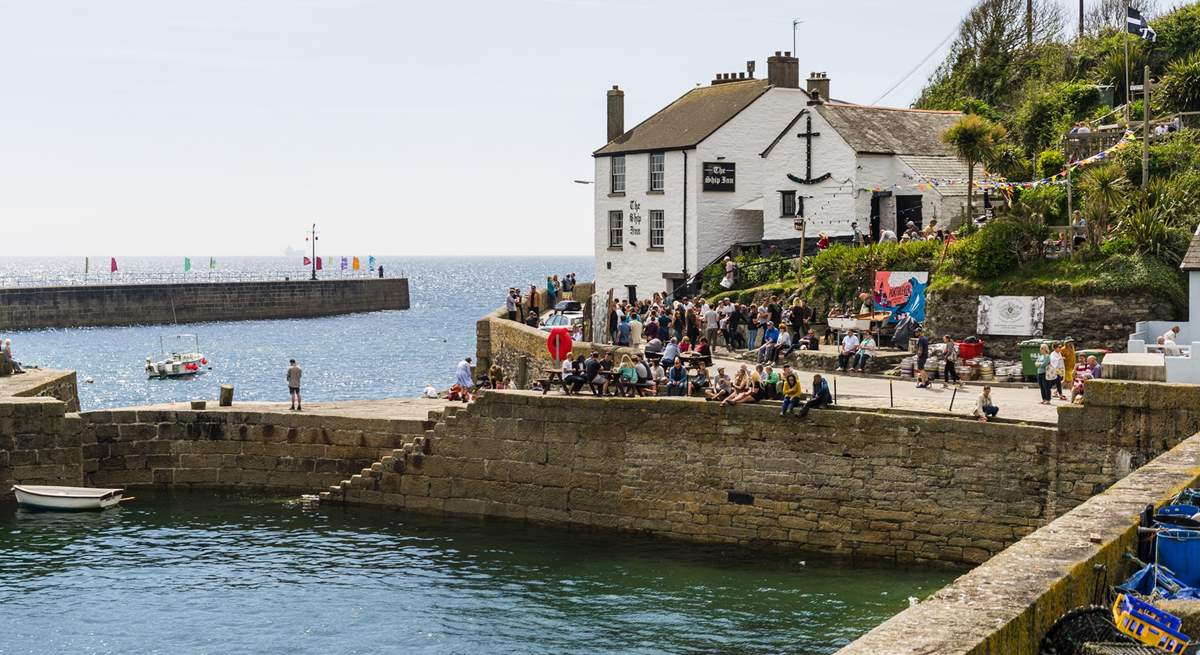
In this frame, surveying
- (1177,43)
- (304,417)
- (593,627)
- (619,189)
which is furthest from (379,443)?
(1177,43)

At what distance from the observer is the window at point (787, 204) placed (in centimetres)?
4294

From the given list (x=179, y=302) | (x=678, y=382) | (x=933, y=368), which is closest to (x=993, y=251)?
(x=933, y=368)

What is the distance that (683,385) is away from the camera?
27.2m

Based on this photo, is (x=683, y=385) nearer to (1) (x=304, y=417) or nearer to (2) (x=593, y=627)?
(2) (x=593, y=627)

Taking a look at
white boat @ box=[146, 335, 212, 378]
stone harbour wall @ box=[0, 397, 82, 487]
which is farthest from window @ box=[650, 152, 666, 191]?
white boat @ box=[146, 335, 212, 378]

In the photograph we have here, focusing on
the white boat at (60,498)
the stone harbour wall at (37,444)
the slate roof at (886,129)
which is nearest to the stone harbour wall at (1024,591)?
the white boat at (60,498)

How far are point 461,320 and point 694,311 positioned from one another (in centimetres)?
9138

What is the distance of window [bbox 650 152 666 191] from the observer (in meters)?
45.9

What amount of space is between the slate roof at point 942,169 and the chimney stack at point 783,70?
5.96 meters

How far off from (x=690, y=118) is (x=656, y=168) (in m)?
2.38

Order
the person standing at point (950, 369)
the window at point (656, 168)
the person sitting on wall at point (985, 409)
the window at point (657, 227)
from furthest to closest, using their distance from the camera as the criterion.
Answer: the window at point (656, 168) < the window at point (657, 227) < the person standing at point (950, 369) < the person sitting on wall at point (985, 409)

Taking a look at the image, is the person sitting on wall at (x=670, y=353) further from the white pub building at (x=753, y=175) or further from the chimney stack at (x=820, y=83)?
the chimney stack at (x=820, y=83)

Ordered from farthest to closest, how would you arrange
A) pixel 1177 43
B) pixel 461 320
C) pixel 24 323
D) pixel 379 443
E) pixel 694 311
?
1. pixel 461 320
2. pixel 24 323
3. pixel 1177 43
4. pixel 694 311
5. pixel 379 443

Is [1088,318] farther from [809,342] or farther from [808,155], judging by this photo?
[808,155]
